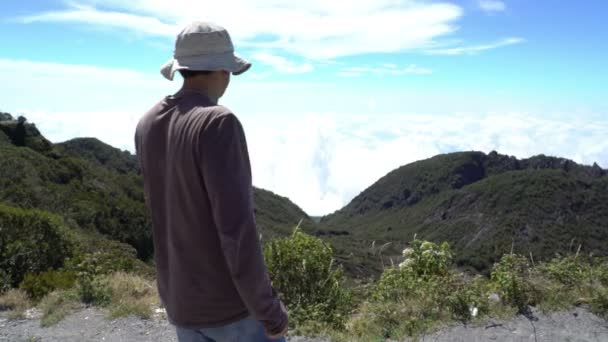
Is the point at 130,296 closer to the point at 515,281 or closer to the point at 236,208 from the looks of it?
the point at 515,281

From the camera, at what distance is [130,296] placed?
567cm

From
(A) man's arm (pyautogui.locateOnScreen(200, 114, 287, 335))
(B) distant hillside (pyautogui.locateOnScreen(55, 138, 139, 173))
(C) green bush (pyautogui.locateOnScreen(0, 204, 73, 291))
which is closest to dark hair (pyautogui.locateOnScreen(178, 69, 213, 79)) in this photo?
(A) man's arm (pyautogui.locateOnScreen(200, 114, 287, 335))

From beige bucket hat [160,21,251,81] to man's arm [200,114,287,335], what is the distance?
27 centimetres

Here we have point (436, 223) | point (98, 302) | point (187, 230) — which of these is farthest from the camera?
point (436, 223)

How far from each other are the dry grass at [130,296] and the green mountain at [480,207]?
34640 millimetres

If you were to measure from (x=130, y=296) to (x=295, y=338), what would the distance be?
2.02 m

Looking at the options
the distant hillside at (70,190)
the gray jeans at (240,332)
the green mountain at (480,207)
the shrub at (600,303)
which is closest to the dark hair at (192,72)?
the gray jeans at (240,332)

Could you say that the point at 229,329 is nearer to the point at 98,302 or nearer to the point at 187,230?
the point at 187,230

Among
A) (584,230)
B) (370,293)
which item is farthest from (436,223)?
(370,293)

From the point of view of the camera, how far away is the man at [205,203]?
186cm

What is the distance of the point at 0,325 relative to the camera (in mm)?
5191

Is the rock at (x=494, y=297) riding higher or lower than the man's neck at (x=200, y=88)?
lower

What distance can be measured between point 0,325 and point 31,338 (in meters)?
0.65

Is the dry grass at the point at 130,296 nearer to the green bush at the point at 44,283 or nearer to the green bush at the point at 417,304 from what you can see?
the green bush at the point at 44,283
